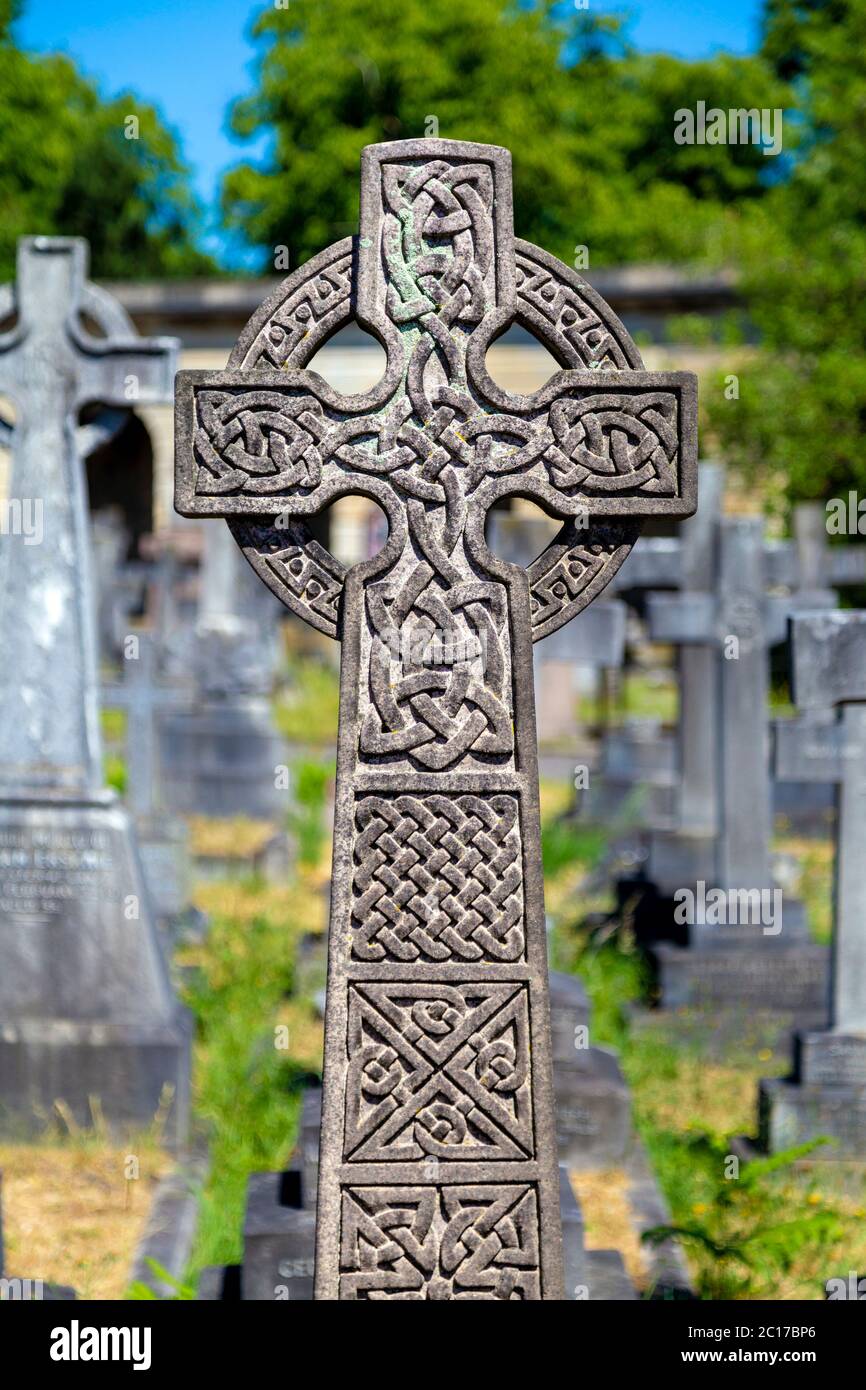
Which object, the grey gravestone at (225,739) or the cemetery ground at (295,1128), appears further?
the grey gravestone at (225,739)

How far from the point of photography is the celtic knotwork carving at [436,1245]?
2988 millimetres

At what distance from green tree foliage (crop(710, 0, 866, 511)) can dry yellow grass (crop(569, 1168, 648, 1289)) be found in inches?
422

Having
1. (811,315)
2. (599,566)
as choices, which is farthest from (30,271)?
(811,315)

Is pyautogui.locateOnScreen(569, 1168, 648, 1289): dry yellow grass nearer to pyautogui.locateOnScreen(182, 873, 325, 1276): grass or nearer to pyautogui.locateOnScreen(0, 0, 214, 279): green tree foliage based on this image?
pyautogui.locateOnScreen(182, 873, 325, 1276): grass

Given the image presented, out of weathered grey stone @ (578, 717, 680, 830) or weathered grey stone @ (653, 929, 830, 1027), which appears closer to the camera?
weathered grey stone @ (653, 929, 830, 1027)

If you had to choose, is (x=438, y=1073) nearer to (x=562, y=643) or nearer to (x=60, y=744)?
(x=60, y=744)

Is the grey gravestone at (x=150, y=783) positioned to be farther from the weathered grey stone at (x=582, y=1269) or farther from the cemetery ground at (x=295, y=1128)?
the weathered grey stone at (x=582, y=1269)

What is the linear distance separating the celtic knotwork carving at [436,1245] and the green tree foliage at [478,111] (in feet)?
77.7

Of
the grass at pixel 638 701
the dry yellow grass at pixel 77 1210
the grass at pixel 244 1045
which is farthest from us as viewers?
the grass at pixel 638 701

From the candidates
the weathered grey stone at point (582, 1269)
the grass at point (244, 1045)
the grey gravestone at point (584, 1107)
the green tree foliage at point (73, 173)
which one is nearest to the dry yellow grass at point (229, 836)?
the grass at point (244, 1045)

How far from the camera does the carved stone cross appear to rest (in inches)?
119

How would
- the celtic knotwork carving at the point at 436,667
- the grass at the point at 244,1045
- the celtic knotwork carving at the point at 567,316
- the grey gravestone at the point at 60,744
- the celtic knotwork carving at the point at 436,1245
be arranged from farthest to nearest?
1. the grey gravestone at the point at 60,744
2. the grass at the point at 244,1045
3. the celtic knotwork carving at the point at 567,316
4. the celtic knotwork carving at the point at 436,667
5. the celtic knotwork carving at the point at 436,1245

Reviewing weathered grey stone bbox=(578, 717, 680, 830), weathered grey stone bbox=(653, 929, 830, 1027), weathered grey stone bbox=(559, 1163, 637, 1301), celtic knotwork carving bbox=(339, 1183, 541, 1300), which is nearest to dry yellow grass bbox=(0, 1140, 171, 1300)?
weathered grey stone bbox=(559, 1163, 637, 1301)

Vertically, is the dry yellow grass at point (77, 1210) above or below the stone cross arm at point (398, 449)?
below
